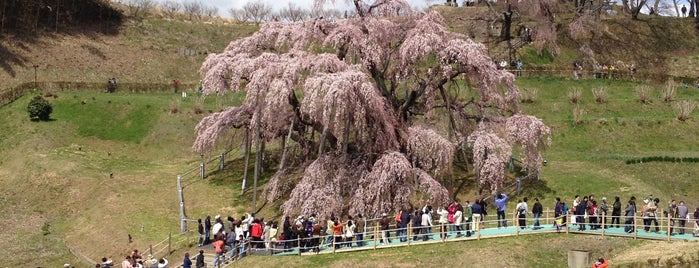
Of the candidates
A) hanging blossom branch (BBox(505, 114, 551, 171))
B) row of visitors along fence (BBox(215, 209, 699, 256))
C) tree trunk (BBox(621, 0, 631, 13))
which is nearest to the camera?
row of visitors along fence (BBox(215, 209, 699, 256))

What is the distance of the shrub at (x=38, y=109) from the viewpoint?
5519 centimetres

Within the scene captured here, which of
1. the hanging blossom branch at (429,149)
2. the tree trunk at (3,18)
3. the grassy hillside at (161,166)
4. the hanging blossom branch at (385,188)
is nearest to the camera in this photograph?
the grassy hillside at (161,166)

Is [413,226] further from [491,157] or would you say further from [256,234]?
[491,157]

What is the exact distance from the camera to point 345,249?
30016 millimetres

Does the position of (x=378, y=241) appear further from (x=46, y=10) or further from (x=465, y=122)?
(x=46, y=10)

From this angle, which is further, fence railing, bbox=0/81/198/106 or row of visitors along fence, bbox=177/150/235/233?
fence railing, bbox=0/81/198/106

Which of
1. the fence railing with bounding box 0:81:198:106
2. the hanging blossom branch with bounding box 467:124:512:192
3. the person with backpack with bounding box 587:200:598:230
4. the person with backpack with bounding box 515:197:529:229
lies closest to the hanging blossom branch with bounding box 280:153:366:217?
the hanging blossom branch with bounding box 467:124:512:192

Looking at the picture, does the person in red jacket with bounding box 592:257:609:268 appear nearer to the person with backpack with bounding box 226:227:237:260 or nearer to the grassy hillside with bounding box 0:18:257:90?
the person with backpack with bounding box 226:227:237:260

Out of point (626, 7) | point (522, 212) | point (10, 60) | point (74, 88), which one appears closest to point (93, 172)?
point (74, 88)

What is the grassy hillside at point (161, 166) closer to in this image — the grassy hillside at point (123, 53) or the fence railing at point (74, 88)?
the grassy hillside at point (123, 53)

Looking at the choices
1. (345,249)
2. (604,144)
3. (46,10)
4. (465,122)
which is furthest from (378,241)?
(46,10)

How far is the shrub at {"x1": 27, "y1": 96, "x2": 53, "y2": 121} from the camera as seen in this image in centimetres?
5519

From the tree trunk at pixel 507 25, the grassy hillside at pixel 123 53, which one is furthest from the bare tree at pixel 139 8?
the tree trunk at pixel 507 25

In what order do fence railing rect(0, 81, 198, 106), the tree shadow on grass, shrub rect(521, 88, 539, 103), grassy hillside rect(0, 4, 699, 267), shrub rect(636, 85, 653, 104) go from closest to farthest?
grassy hillside rect(0, 4, 699, 267), shrub rect(636, 85, 653, 104), shrub rect(521, 88, 539, 103), fence railing rect(0, 81, 198, 106), the tree shadow on grass
